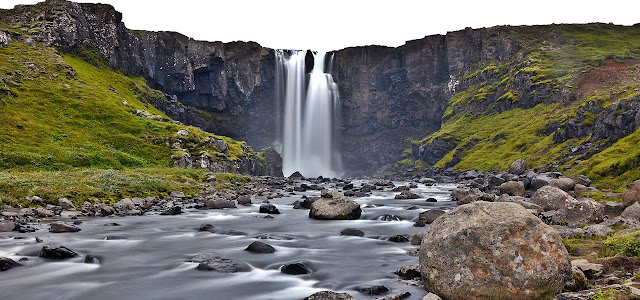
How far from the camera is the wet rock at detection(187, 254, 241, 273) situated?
1481 centimetres

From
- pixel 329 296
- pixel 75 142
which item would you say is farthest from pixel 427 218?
pixel 75 142

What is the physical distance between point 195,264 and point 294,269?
410 centimetres

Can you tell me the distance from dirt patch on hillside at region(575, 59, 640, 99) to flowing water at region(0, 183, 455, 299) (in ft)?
380

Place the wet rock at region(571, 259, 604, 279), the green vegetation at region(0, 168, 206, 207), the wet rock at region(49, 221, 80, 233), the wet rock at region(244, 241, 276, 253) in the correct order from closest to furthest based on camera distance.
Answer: the wet rock at region(571, 259, 604, 279), the wet rock at region(244, 241, 276, 253), the wet rock at region(49, 221, 80, 233), the green vegetation at region(0, 168, 206, 207)

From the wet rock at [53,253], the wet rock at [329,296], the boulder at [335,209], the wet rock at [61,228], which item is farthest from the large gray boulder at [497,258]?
the wet rock at [61,228]

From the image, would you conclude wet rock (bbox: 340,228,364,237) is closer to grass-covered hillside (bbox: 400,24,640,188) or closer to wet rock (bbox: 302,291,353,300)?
wet rock (bbox: 302,291,353,300)

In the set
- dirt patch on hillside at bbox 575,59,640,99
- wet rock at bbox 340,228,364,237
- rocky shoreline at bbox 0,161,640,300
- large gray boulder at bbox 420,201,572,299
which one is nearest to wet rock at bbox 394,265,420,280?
rocky shoreline at bbox 0,161,640,300

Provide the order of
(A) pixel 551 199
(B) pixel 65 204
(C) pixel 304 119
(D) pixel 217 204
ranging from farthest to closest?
1. (C) pixel 304 119
2. (D) pixel 217 204
3. (B) pixel 65 204
4. (A) pixel 551 199

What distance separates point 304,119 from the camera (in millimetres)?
163625

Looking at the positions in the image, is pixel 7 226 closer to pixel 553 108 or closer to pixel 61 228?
pixel 61 228

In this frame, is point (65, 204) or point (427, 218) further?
point (65, 204)

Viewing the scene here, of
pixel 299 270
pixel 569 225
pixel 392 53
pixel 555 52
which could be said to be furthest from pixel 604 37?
pixel 299 270

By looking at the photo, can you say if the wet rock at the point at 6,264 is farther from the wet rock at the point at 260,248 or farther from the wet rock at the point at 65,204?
the wet rock at the point at 65,204

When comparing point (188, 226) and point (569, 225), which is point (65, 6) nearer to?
point (188, 226)
